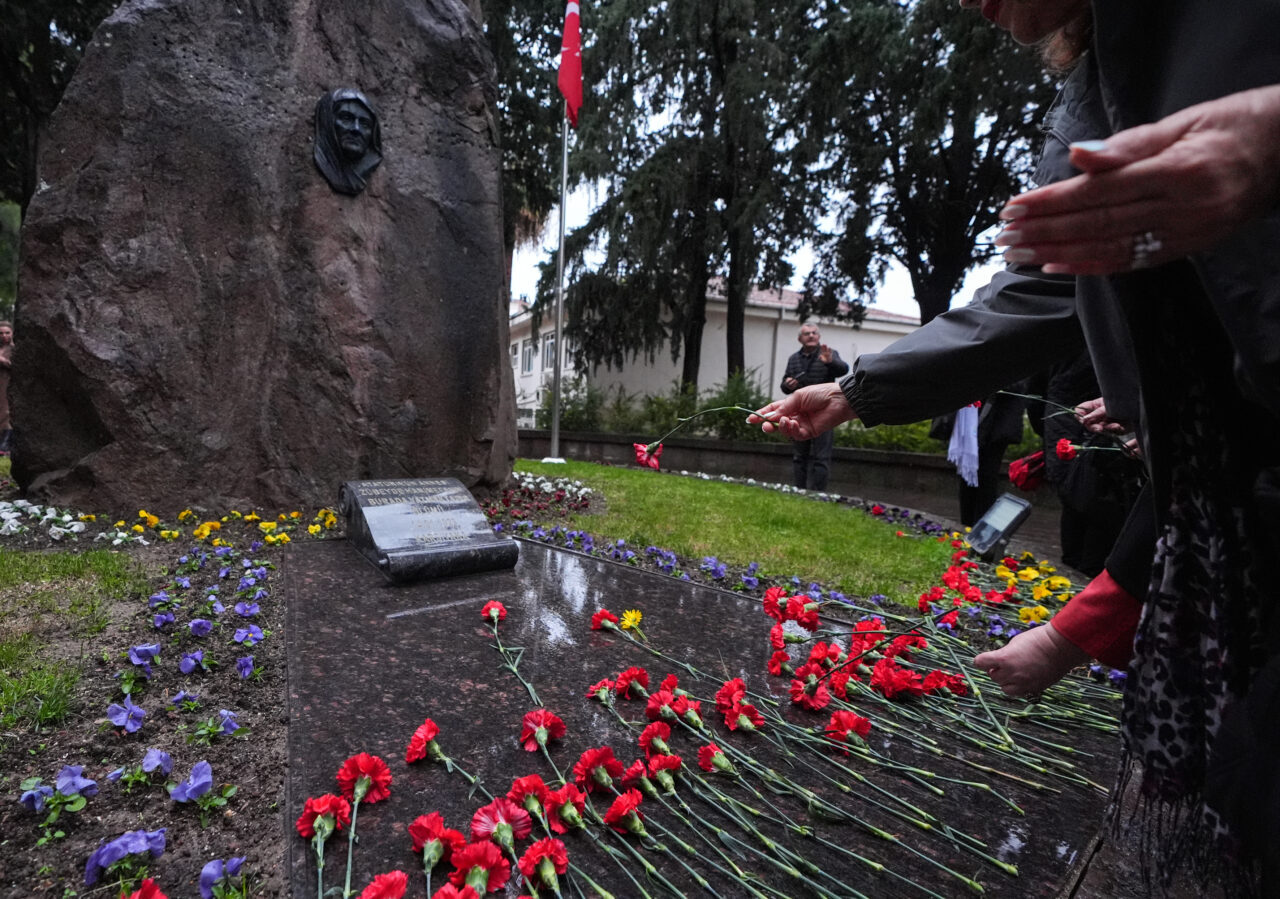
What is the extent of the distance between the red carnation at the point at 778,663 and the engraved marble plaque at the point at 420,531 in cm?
147

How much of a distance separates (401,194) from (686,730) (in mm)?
3835

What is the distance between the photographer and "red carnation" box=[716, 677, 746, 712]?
1759mm

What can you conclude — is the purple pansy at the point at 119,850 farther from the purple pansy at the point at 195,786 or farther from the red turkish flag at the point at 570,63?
the red turkish flag at the point at 570,63

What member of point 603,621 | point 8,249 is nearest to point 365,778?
point 603,621

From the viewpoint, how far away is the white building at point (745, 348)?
20266mm

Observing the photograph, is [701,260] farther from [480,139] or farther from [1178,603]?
[1178,603]

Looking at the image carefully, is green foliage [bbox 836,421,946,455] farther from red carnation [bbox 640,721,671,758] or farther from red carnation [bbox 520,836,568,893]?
red carnation [bbox 520,836,568,893]

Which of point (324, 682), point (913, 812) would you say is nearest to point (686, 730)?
point (913, 812)

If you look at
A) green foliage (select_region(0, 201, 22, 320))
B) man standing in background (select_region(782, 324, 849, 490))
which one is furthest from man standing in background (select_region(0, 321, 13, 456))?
green foliage (select_region(0, 201, 22, 320))

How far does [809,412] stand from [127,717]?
1.63 m

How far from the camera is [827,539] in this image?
4.80 metres

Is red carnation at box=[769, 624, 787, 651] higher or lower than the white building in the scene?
lower

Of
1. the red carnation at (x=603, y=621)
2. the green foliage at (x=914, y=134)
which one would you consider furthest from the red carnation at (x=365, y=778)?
the green foliage at (x=914, y=134)

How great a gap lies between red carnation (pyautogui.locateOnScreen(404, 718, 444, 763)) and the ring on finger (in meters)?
1.45
